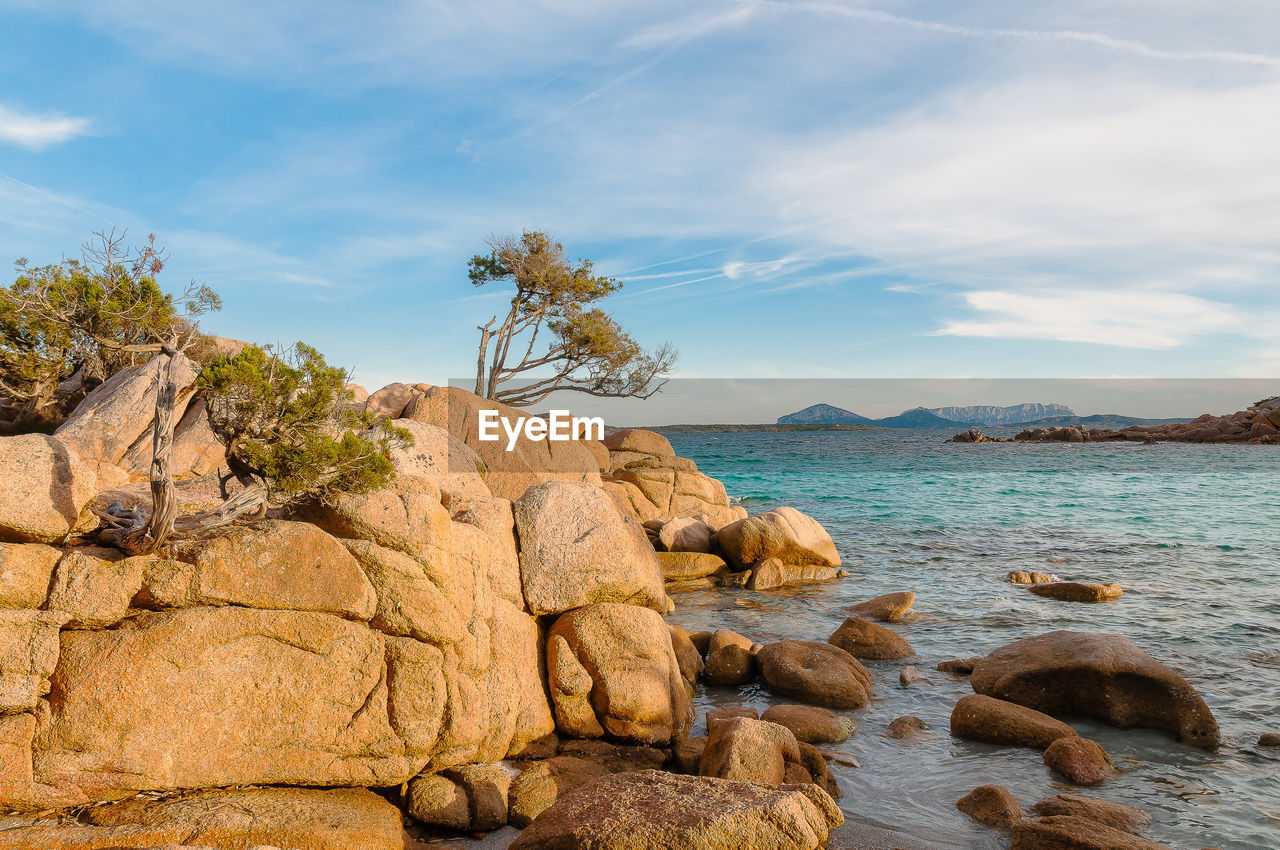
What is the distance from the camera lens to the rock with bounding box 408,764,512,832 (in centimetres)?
711

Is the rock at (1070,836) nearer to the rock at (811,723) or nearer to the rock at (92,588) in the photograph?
the rock at (811,723)

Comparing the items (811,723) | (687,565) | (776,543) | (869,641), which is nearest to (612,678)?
(811,723)

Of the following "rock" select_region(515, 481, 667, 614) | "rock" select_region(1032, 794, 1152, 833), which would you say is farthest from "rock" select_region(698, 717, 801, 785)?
"rock" select_region(1032, 794, 1152, 833)

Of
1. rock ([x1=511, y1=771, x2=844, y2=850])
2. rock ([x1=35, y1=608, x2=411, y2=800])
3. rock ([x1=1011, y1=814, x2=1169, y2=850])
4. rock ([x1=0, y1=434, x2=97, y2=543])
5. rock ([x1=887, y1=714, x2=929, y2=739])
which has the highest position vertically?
rock ([x1=0, y1=434, x2=97, y2=543])

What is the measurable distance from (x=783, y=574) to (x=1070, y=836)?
508 inches

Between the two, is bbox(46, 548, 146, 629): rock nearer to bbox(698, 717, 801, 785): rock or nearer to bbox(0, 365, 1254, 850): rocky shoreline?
bbox(0, 365, 1254, 850): rocky shoreline

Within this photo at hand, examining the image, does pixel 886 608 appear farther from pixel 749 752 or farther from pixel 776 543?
pixel 749 752

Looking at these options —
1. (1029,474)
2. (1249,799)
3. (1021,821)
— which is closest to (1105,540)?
(1249,799)

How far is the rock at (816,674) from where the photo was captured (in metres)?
10.8

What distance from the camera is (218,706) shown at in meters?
6.55

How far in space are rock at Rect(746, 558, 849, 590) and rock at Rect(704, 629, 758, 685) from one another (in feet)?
22.6

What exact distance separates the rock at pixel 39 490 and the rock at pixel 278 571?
43.6 inches

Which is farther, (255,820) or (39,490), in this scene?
(39,490)

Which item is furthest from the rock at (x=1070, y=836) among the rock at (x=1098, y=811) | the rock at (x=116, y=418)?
the rock at (x=116, y=418)
